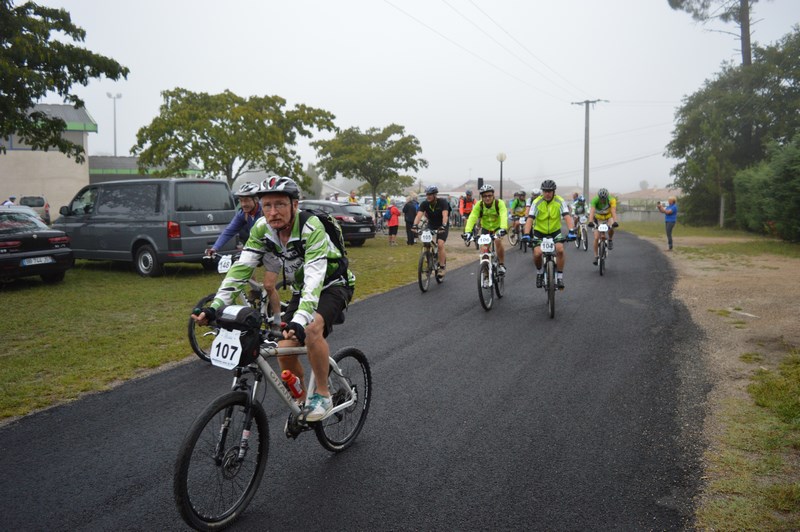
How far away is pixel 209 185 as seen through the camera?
1377 cm

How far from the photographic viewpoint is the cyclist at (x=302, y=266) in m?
3.89

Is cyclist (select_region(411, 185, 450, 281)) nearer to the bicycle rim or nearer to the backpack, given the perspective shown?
the bicycle rim

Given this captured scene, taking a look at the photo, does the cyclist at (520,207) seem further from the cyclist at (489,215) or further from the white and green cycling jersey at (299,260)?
the white and green cycling jersey at (299,260)

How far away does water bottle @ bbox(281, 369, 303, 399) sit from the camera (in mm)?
3990

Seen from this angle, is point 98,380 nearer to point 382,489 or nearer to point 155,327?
point 155,327

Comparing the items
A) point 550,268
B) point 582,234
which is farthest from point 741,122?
point 550,268

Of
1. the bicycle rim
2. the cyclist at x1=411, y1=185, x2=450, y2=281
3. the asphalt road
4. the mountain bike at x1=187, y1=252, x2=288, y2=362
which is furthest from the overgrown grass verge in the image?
the cyclist at x1=411, y1=185, x2=450, y2=281

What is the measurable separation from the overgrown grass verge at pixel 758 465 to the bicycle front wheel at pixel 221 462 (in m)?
2.64

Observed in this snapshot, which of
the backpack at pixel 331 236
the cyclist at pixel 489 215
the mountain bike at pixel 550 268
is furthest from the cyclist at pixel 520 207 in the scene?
the backpack at pixel 331 236

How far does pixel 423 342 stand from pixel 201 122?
20185mm

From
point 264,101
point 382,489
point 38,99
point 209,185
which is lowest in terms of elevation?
point 382,489

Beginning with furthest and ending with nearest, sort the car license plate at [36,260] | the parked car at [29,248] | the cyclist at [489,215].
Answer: the car license plate at [36,260], the parked car at [29,248], the cyclist at [489,215]

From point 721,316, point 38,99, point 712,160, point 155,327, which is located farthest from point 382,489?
point 712,160

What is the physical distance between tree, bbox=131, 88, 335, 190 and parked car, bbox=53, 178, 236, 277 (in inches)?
440
